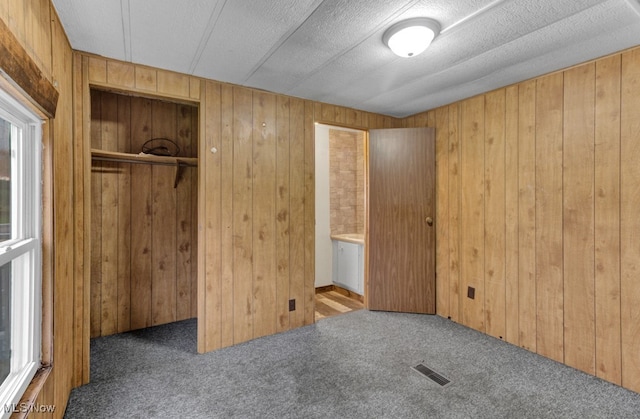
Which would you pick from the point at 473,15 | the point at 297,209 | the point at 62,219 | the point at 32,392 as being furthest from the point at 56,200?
the point at 473,15

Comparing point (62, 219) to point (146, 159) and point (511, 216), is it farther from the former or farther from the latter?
point (511, 216)

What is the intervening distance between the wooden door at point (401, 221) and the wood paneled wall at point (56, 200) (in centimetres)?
260

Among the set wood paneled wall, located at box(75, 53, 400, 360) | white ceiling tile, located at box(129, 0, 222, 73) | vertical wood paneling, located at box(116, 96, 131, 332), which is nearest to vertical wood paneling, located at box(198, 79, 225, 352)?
wood paneled wall, located at box(75, 53, 400, 360)

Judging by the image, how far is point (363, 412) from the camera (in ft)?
6.01

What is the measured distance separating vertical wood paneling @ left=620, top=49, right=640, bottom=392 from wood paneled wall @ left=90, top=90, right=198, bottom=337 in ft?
11.3

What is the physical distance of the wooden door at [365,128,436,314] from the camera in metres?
3.41

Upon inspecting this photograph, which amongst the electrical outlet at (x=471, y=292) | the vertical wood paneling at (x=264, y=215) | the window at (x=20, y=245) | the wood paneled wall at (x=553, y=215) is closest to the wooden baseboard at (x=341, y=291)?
the wood paneled wall at (x=553, y=215)

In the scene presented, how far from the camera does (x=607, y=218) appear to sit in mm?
2150

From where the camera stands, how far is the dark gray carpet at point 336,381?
1.86m

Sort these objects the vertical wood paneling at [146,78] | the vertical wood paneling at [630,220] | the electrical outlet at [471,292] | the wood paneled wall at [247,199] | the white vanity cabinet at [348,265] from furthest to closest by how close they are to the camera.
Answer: the white vanity cabinet at [348,265] < the electrical outlet at [471,292] < the wood paneled wall at [247,199] < the vertical wood paneling at [146,78] < the vertical wood paneling at [630,220]

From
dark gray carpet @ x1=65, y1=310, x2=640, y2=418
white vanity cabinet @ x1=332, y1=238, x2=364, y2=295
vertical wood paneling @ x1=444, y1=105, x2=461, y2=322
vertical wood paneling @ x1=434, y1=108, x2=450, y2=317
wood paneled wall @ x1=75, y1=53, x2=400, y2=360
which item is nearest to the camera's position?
dark gray carpet @ x1=65, y1=310, x2=640, y2=418

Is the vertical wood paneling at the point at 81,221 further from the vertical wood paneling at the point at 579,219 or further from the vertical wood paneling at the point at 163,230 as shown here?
the vertical wood paneling at the point at 579,219

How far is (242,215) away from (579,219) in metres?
2.56

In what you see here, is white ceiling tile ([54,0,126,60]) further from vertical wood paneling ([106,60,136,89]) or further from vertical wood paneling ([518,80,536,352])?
vertical wood paneling ([518,80,536,352])
